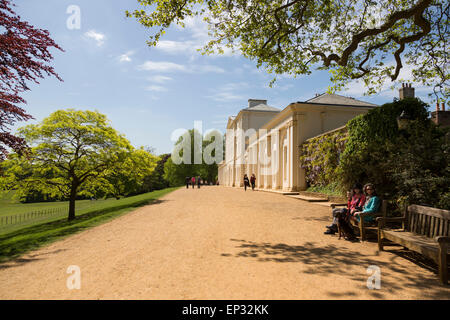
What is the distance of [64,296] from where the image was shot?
3.18 metres

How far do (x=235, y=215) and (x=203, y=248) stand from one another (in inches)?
166

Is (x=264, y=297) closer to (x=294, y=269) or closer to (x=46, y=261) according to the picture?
(x=294, y=269)

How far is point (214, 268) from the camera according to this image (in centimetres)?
401

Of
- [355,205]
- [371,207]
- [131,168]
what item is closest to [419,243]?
[371,207]

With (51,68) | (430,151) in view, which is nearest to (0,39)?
(51,68)

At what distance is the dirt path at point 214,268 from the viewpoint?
3219 mm

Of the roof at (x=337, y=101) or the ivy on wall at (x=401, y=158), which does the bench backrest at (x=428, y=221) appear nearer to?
the ivy on wall at (x=401, y=158)

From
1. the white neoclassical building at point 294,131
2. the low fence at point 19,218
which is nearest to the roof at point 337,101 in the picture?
the white neoclassical building at point 294,131

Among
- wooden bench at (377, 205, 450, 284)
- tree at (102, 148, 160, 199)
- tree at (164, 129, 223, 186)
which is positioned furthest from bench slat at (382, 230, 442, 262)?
tree at (164, 129, 223, 186)

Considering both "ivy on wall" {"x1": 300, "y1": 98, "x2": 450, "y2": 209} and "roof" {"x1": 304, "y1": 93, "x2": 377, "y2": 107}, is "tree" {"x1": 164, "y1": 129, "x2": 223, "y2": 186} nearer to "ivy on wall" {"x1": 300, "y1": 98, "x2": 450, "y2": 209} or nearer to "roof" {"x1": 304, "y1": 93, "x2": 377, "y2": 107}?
"roof" {"x1": 304, "y1": 93, "x2": 377, "y2": 107}

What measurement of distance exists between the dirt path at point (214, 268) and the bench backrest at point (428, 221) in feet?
2.34

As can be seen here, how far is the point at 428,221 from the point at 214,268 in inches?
160

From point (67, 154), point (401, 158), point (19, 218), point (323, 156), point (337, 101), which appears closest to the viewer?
point (401, 158)

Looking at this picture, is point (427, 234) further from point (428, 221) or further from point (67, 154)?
point (67, 154)
